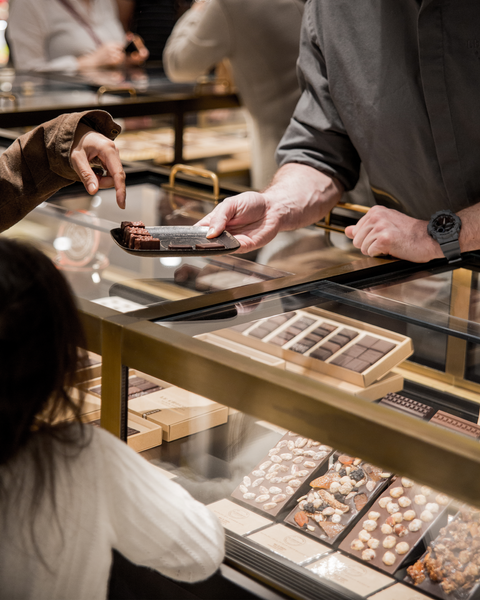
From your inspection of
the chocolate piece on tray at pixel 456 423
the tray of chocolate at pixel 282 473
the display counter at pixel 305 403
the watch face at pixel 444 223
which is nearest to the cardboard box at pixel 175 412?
the display counter at pixel 305 403

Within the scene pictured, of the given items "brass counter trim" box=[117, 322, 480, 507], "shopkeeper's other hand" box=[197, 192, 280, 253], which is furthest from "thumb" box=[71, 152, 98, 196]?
"brass counter trim" box=[117, 322, 480, 507]

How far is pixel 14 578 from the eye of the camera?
781 mm

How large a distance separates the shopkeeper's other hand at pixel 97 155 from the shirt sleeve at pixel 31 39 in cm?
277

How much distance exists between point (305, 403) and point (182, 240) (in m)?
0.51

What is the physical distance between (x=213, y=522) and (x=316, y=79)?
1.15 m

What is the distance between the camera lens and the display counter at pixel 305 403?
0.81 meters

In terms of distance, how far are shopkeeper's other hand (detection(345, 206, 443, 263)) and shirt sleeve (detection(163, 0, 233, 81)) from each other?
1.58m

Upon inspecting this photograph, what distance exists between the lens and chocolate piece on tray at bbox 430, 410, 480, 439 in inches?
34.2

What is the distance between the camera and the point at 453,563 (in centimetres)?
90

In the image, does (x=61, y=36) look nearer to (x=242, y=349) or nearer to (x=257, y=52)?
(x=257, y=52)

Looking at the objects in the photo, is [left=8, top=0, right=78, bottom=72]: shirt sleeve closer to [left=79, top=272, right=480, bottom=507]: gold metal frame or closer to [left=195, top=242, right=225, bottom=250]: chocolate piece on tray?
[left=195, top=242, right=225, bottom=250]: chocolate piece on tray

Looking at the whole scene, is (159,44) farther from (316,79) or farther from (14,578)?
(14,578)

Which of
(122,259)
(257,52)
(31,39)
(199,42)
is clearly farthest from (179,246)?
(31,39)

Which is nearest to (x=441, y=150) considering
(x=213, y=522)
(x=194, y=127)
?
(x=213, y=522)
